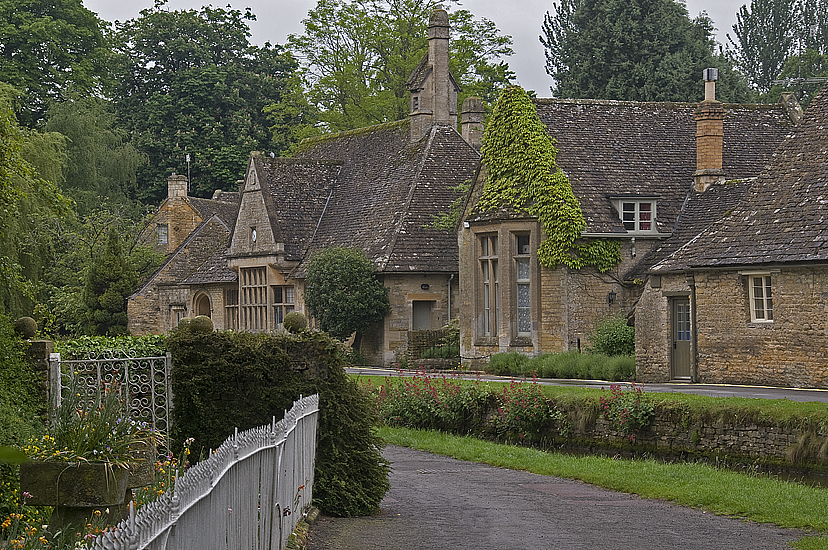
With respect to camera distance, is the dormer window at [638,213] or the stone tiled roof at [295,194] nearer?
the dormer window at [638,213]

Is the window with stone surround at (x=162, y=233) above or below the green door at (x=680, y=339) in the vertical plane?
above

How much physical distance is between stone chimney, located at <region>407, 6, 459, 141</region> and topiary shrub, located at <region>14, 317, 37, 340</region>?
32053 millimetres

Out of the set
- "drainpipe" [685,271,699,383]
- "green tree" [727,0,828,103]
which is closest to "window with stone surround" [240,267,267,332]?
"drainpipe" [685,271,699,383]

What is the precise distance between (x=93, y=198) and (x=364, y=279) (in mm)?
25825

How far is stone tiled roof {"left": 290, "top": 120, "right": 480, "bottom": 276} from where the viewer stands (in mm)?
41188

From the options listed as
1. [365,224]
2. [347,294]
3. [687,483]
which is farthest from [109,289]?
[687,483]

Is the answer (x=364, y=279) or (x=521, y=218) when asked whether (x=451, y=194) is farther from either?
(x=521, y=218)

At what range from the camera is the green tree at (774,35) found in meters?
83.1

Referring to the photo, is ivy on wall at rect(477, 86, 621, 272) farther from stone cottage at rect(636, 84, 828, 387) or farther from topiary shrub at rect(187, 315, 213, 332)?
topiary shrub at rect(187, 315, 213, 332)

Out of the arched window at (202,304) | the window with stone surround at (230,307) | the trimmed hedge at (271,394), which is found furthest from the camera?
the arched window at (202,304)

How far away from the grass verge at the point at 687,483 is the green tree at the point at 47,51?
46.8 m

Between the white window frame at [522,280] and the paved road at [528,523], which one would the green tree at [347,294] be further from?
the paved road at [528,523]

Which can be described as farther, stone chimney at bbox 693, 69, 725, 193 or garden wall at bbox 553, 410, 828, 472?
stone chimney at bbox 693, 69, 725, 193

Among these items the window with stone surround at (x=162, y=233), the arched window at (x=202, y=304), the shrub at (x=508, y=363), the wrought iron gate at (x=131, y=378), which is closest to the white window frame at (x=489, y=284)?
the shrub at (x=508, y=363)
